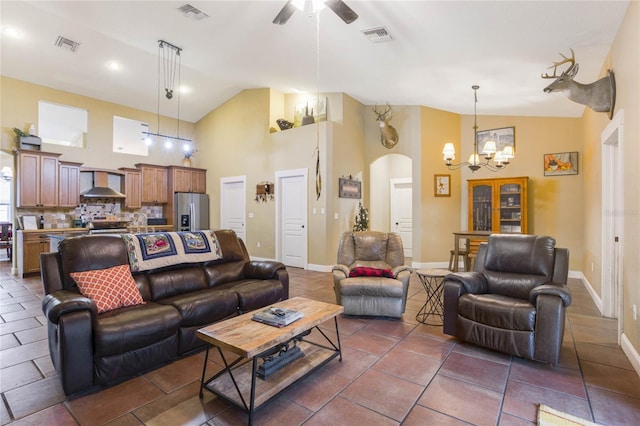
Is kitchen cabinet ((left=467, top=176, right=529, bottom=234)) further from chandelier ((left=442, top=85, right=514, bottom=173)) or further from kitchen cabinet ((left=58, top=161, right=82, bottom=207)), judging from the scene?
kitchen cabinet ((left=58, top=161, right=82, bottom=207))

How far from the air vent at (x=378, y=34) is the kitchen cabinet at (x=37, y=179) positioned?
633cm

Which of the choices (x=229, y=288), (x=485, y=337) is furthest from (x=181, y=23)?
(x=485, y=337)

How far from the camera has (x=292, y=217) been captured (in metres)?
6.82

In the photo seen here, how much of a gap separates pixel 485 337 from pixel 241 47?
16.7 feet

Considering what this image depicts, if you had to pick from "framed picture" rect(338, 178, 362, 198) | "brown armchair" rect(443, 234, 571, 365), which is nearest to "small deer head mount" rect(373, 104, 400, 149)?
"framed picture" rect(338, 178, 362, 198)

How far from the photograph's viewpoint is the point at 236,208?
795cm

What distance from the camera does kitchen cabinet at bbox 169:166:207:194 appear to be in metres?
8.08

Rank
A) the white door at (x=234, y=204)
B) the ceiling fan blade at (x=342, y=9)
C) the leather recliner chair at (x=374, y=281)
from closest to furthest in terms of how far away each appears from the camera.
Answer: the ceiling fan blade at (x=342, y=9) → the leather recliner chair at (x=374, y=281) → the white door at (x=234, y=204)

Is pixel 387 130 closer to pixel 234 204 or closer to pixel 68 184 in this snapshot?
pixel 234 204

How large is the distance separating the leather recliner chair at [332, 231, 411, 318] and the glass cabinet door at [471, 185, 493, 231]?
2950mm

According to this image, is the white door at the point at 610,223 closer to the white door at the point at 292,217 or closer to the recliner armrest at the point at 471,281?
the recliner armrest at the point at 471,281

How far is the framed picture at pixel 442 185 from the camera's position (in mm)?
6609

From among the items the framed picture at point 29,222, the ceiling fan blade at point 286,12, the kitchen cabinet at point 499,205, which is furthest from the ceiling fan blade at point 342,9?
the framed picture at point 29,222

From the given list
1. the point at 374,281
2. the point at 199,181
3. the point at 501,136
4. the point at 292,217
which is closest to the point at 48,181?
the point at 199,181
